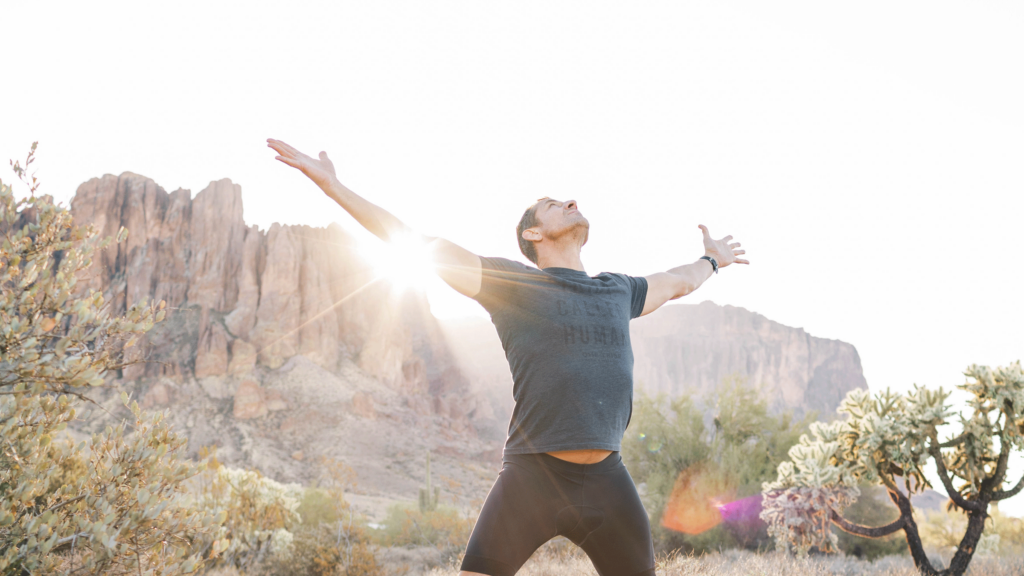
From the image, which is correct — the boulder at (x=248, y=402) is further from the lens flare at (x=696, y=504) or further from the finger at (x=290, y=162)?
the finger at (x=290, y=162)

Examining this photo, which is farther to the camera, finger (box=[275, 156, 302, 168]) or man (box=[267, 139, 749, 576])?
finger (box=[275, 156, 302, 168])

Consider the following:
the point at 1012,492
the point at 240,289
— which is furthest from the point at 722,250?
the point at 240,289

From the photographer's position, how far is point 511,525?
2252 mm

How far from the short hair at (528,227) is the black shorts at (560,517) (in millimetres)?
1043

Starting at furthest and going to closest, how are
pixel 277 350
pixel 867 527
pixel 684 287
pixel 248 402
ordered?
pixel 277 350 → pixel 248 402 → pixel 867 527 → pixel 684 287

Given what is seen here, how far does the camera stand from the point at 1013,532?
42.6ft

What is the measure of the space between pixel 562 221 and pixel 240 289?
66123 mm

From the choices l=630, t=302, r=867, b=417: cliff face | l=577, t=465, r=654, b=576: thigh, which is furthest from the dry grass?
l=630, t=302, r=867, b=417: cliff face

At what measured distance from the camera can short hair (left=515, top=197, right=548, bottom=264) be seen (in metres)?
2.98

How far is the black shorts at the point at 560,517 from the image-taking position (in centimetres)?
223

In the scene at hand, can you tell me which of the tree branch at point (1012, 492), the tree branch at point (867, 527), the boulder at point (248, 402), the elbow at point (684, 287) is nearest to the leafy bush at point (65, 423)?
the elbow at point (684, 287)

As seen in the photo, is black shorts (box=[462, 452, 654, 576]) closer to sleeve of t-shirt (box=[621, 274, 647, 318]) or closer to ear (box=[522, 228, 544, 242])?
sleeve of t-shirt (box=[621, 274, 647, 318])

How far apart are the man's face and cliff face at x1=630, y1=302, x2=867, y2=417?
3957 inches

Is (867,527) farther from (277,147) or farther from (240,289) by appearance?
(240,289)
